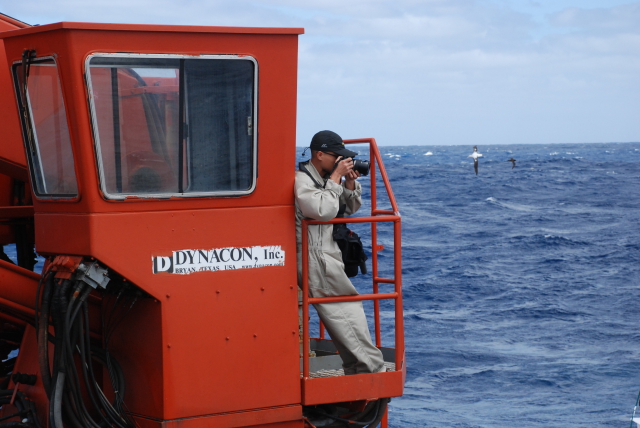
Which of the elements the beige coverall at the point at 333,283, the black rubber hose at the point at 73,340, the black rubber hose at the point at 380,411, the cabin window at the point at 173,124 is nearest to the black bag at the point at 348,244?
the beige coverall at the point at 333,283

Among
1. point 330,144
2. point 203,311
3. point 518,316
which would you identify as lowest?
point 518,316

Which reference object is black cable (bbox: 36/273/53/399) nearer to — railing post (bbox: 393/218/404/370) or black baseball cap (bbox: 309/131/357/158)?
black baseball cap (bbox: 309/131/357/158)

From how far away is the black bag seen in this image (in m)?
5.80

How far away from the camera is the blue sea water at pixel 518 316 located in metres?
15.2

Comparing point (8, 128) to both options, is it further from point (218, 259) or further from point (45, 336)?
point (218, 259)

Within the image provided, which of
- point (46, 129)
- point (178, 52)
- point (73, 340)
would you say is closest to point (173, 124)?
point (178, 52)

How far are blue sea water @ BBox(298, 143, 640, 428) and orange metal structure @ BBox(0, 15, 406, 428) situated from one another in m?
9.14

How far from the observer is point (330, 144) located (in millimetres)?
5738

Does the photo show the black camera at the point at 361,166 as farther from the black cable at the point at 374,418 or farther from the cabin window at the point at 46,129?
the cabin window at the point at 46,129

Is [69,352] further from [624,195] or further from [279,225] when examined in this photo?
[624,195]

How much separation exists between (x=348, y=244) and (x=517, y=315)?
52.0 feet

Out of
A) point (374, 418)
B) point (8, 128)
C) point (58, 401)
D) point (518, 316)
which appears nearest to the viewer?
point (58, 401)

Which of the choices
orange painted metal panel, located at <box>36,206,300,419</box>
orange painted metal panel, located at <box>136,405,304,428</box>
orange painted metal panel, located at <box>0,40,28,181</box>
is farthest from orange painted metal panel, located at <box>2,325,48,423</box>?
orange painted metal panel, located at <box>0,40,28,181</box>

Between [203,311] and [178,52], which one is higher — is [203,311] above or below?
below
